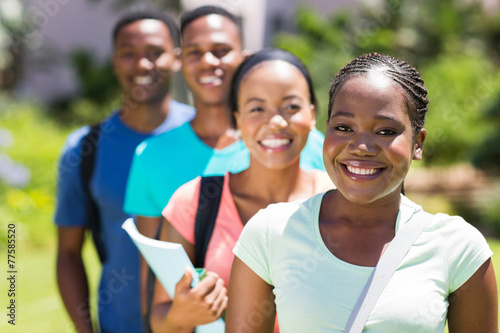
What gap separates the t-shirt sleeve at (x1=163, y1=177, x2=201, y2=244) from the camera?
2281 mm

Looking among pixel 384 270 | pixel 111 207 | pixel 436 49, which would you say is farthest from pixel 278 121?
pixel 436 49

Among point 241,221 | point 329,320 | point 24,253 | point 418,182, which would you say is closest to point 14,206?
point 24,253

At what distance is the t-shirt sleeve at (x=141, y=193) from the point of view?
2746 mm

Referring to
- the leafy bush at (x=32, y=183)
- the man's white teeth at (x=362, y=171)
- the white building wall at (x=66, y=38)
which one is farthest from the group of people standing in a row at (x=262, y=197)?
the white building wall at (x=66, y=38)

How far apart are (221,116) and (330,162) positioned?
1.30 meters

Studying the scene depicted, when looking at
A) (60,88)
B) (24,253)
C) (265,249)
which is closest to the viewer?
(265,249)

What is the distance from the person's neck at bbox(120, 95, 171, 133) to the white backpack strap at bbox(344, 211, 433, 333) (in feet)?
6.18

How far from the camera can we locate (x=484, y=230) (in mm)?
11211

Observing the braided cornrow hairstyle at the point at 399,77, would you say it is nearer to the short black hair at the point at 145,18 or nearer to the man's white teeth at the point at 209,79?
the man's white teeth at the point at 209,79

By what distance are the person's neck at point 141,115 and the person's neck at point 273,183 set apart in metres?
1.01

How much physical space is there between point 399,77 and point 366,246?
494 millimetres

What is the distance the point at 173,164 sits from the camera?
9.29 feet

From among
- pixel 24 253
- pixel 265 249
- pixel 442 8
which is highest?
pixel 442 8

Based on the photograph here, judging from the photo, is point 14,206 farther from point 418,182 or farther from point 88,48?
point 88,48
